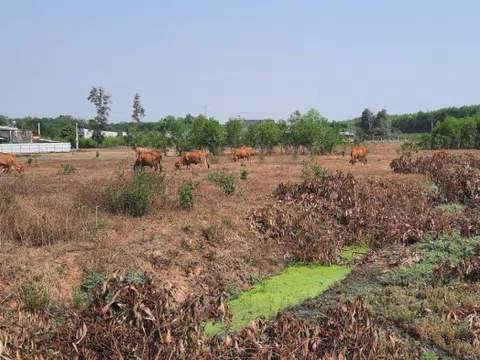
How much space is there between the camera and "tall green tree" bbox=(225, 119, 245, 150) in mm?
47688

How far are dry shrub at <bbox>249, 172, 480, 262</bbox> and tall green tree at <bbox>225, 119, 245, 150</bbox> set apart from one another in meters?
33.1

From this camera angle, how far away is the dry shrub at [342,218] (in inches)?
447

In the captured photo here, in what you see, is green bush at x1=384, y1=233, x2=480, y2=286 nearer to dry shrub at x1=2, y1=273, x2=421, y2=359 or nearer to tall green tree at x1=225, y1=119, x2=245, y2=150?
dry shrub at x1=2, y1=273, x2=421, y2=359

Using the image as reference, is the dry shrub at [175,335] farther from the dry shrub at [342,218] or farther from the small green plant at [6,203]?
the dry shrub at [342,218]

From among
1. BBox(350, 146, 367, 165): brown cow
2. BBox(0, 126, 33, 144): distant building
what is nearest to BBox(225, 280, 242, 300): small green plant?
BBox(350, 146, 367, 165): brown cow

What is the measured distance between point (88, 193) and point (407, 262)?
23.2 ft

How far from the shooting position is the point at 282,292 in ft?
29.2

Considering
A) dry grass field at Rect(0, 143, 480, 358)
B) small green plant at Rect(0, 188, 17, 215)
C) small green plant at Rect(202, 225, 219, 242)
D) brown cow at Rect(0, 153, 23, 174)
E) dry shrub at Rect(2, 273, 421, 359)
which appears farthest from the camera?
brown cow at Rect(0, 153, 23, 174)

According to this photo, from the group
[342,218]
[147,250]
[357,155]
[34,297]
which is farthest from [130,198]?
[357,155]

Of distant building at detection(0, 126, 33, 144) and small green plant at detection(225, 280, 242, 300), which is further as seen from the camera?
distant building at detection(0, 126, 33, 144)

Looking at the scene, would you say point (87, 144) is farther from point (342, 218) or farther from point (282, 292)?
point (282, 292)

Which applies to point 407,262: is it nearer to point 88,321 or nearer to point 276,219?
point 276,219

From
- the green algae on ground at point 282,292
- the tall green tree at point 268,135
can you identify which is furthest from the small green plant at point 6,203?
the tall green tree at point 268,135

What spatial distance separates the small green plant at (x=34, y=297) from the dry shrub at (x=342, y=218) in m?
5.53
